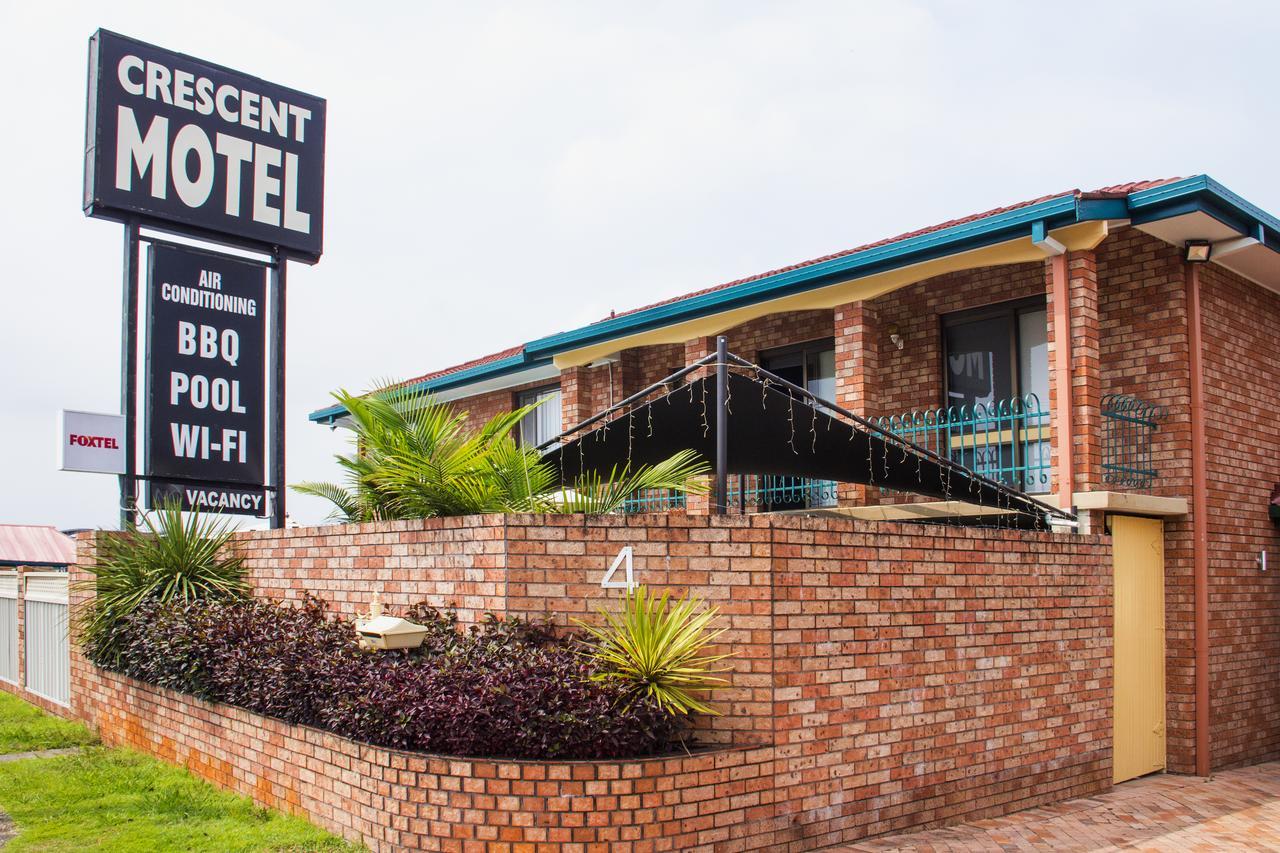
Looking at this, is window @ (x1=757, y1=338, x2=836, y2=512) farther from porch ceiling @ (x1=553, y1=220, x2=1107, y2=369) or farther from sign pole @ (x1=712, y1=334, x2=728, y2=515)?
sign pole @ (x1=712, y1=334, x2=728, y2=515)

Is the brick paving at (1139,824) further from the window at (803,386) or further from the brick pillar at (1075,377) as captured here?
the window at (803,386)

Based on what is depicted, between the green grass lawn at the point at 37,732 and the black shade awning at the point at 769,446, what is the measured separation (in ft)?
19.3

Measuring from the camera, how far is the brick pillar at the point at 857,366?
11320mm

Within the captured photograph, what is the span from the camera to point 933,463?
8641mm

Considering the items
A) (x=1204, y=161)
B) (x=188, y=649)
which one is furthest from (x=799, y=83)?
(x=188, y=649)

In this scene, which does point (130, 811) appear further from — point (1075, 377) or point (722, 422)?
point (1075, 377)

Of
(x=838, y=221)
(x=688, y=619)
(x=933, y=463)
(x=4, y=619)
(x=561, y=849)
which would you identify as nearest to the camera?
(x=561, y=849)

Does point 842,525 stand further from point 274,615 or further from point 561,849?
point 274,615

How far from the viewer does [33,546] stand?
37750 mm

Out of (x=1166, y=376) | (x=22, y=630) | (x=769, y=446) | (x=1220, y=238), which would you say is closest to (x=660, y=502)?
(x=769, y=446)

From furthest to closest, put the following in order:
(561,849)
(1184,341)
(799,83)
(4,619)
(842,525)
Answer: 1. (4,619)
2. (799,83)
3. (1184,341)
4. (842,525)
5. (561,849)

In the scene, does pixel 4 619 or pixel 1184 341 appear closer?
pixel 1184 341

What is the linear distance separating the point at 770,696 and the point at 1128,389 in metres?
5.64

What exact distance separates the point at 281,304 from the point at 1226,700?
10398 millimetres
